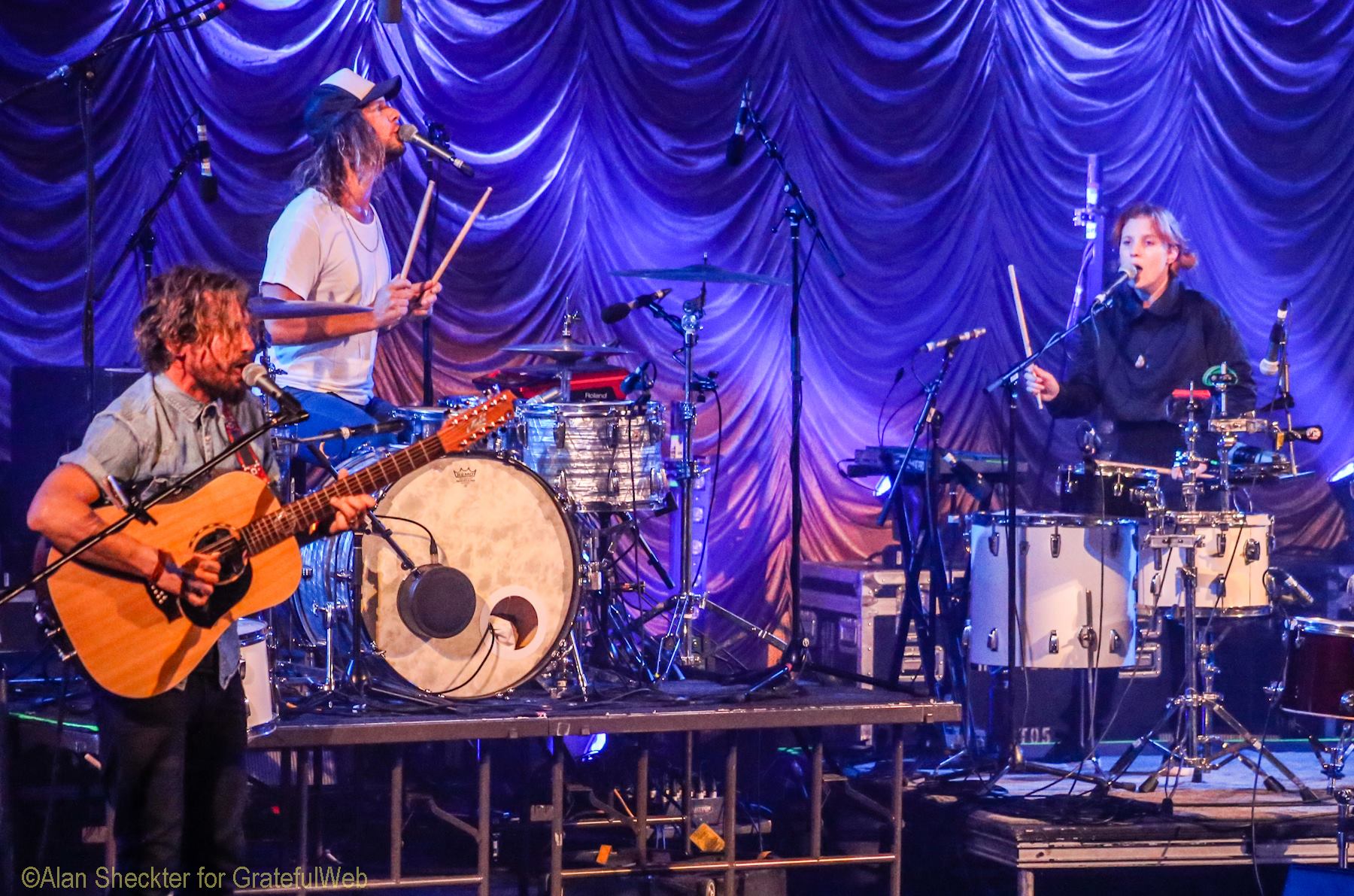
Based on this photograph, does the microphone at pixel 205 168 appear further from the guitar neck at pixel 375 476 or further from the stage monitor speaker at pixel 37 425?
the guitar neck at pixel 375 476

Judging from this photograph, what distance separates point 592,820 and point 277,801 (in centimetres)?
135

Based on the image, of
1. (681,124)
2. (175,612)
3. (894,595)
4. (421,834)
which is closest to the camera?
(175,612)

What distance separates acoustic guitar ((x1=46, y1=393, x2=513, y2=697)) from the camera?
174 inches

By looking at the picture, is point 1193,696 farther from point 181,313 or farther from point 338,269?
point 181,313

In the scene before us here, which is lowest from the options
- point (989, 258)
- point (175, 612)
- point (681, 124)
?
point (175, 612)

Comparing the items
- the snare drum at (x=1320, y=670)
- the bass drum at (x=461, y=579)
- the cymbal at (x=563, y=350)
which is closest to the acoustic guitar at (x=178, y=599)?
the bass drum at (x=461, y=579)

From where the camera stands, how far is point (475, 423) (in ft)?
17.2

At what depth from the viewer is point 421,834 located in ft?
22.5

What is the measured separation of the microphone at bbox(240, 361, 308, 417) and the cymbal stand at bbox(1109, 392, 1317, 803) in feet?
13.3

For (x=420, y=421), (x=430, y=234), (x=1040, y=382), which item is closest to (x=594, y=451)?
(x=420, y=421)

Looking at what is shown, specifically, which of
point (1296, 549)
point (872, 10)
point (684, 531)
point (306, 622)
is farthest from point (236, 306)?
point (1296, 549)

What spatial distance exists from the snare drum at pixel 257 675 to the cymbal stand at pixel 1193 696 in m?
3.57

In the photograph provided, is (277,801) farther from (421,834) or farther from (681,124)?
(681,124)

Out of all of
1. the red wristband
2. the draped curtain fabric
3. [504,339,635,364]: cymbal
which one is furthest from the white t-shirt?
the draped curtain fabric
